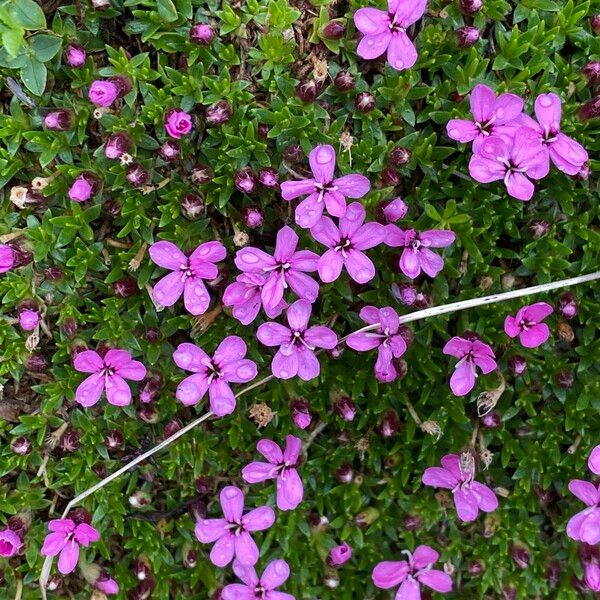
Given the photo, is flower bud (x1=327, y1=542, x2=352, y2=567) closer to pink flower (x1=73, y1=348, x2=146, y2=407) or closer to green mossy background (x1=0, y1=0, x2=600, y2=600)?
green mossy background (x1=0, y1=0, x2=600, y2=600)

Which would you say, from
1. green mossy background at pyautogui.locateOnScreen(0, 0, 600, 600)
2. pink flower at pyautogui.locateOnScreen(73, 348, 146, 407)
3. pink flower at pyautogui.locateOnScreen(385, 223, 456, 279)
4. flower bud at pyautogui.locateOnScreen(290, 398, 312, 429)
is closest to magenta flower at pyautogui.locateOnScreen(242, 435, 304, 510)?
flower bud at pyautogui.locateOnScreen(290, 398, 312, 429)

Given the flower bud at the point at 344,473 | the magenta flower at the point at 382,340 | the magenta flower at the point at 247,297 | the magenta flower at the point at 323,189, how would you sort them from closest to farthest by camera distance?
the magenta flower at the point at 323,189 < the magenta flower at the point at 247,297 < the magenta flower at the point at 382,340 < the flower bud at the point at 344,473

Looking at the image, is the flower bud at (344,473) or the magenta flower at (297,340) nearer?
the magenta flower at (297,340)

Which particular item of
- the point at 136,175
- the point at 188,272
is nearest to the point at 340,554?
the point at 188,272

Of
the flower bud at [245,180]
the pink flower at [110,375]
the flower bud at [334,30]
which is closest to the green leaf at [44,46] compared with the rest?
the flower bud at [245,180]

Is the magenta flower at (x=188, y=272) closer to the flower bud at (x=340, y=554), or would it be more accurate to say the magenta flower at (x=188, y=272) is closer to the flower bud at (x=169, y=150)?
the flower bud at (x=169, y=150)

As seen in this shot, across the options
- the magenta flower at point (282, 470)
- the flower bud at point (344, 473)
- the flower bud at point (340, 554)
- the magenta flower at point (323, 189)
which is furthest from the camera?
the flower bud at point (344, 473)

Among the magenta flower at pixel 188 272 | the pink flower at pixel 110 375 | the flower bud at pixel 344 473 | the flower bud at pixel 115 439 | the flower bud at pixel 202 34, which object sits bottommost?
the flower bud at pixel 344 473

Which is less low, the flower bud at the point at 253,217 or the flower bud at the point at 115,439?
the flower bud at the point at 253,217
